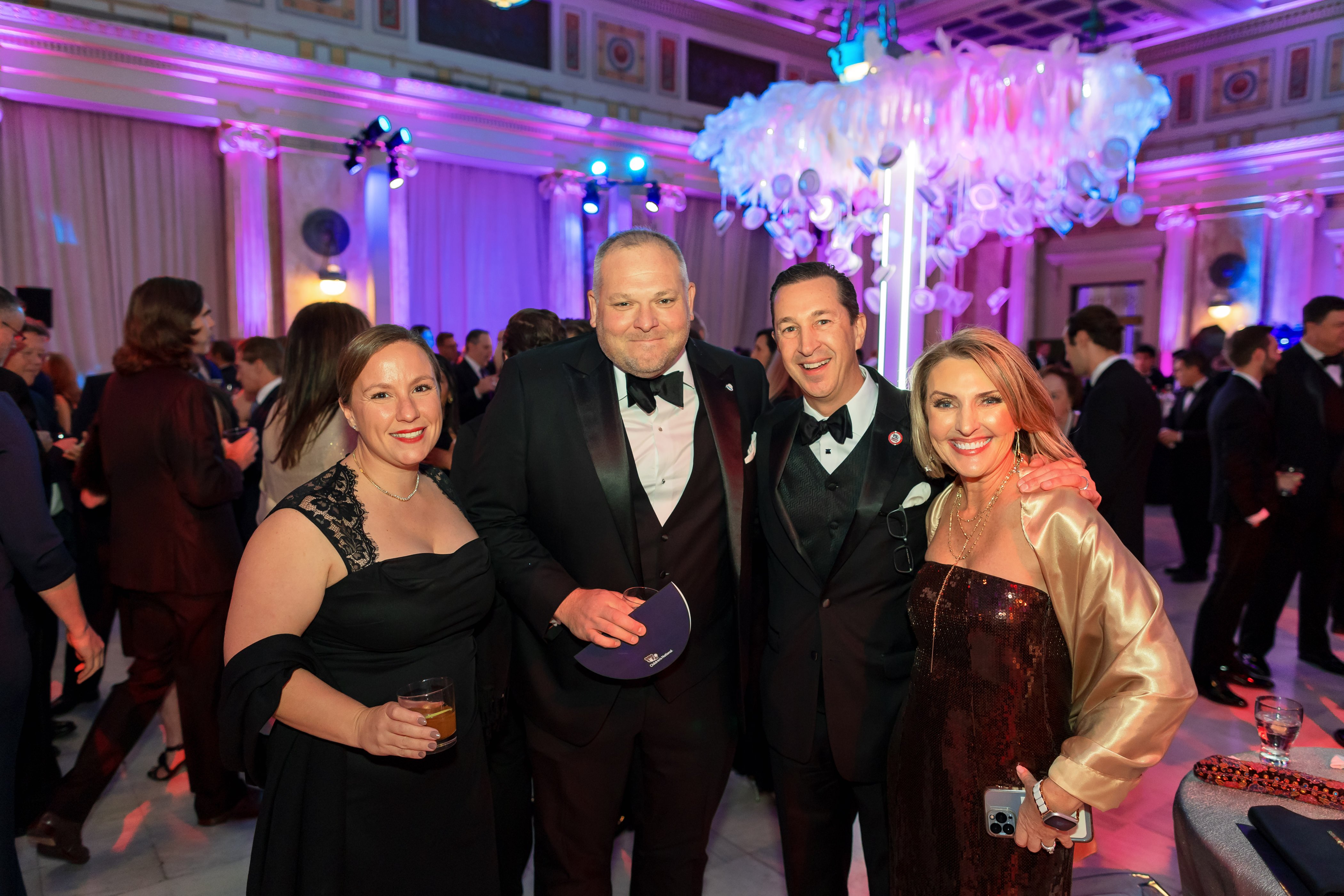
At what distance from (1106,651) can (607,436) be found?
107cm

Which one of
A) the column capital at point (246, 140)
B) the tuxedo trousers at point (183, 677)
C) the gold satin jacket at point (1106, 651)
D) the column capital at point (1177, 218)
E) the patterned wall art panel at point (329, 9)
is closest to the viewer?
the gold satin jacket at point (1106, 651)

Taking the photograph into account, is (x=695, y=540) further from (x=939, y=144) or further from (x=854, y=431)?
(x=939, y=144)

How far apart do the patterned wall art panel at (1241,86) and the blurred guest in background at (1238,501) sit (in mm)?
10920

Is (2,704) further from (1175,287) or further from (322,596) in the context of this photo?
(1175,287)

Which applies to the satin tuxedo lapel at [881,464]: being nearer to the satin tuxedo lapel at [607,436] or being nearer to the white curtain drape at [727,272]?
the satin tuxedo lapel at [607,436]

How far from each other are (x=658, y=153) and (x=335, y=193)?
178 inches

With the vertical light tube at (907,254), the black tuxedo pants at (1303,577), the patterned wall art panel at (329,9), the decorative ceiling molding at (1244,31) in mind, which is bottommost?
the black tuxedo pants at (1303,577)

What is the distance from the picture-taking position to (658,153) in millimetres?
11781

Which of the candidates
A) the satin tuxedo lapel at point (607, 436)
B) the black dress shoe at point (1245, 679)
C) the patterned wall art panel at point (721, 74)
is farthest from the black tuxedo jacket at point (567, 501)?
the patterned wall art panel at point (721, 74)

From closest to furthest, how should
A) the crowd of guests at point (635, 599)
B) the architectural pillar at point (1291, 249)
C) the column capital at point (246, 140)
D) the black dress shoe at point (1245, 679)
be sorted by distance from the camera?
A: the crowd of guests at point (635, 599) → the black dress shoe at point (1245, 679) → the column capital at point (246, 140) → the architectural pillar at point (1291, 249)

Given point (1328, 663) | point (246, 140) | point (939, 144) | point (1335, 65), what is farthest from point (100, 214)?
point (1335, 65)

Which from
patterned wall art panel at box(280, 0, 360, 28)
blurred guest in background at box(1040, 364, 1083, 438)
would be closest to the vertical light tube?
blurred guest in background at box(1040, 364, 1083, 438)

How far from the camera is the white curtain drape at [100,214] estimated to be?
8133mm

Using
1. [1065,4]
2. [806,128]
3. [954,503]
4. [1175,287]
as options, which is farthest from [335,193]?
[1175,287]
